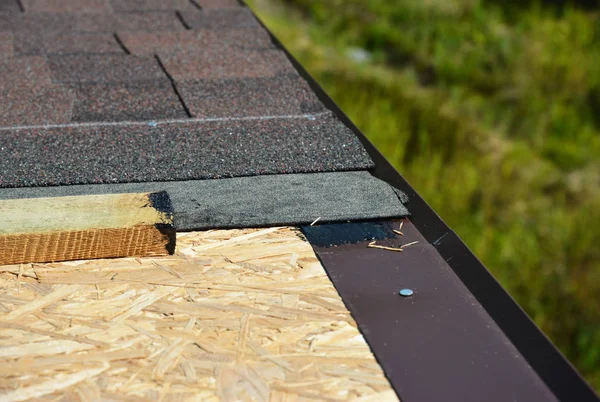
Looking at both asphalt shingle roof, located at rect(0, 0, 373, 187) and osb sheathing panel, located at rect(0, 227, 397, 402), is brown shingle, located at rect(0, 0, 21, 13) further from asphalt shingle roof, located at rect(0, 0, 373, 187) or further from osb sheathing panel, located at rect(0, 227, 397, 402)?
osb sheathing panel, located at rect(0, 227, 397, 402)

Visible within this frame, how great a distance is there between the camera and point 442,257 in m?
1.89

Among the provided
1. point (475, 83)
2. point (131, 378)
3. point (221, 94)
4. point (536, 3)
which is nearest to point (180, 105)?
point (221, 94)

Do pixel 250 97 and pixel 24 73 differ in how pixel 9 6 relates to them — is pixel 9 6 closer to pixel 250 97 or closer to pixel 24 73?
pixel 24 73

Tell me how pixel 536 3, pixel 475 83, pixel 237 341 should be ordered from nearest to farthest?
1. pixel 237 341
2. pixel 475 83
3. pixel 536 3

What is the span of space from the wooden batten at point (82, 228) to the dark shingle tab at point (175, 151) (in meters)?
0.34

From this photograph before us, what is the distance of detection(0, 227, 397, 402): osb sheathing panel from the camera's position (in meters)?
1.39

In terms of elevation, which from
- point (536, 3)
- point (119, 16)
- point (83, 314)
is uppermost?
point (83, 314)

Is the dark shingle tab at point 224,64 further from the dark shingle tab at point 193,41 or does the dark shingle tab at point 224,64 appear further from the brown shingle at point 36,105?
the brown shingle at point 36,105

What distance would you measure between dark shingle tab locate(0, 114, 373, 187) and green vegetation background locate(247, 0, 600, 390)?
13.2 feet

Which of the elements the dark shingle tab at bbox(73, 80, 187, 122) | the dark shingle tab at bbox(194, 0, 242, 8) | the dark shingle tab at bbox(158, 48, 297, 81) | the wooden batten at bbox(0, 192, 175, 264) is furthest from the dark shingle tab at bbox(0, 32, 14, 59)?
the wooden batten at bbox(0, 192, 175, 264)

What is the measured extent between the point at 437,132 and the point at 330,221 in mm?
5680

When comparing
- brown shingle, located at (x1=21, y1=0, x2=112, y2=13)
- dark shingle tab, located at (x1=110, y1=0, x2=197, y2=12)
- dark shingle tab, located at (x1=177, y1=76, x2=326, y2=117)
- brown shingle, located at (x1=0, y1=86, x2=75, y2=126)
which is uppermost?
dark shingle tab, located at (x1=177, y1=76, x2=326, y2=117)

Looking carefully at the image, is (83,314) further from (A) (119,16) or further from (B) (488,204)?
(B) (488,204)

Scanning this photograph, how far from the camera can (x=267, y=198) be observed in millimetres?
2125
